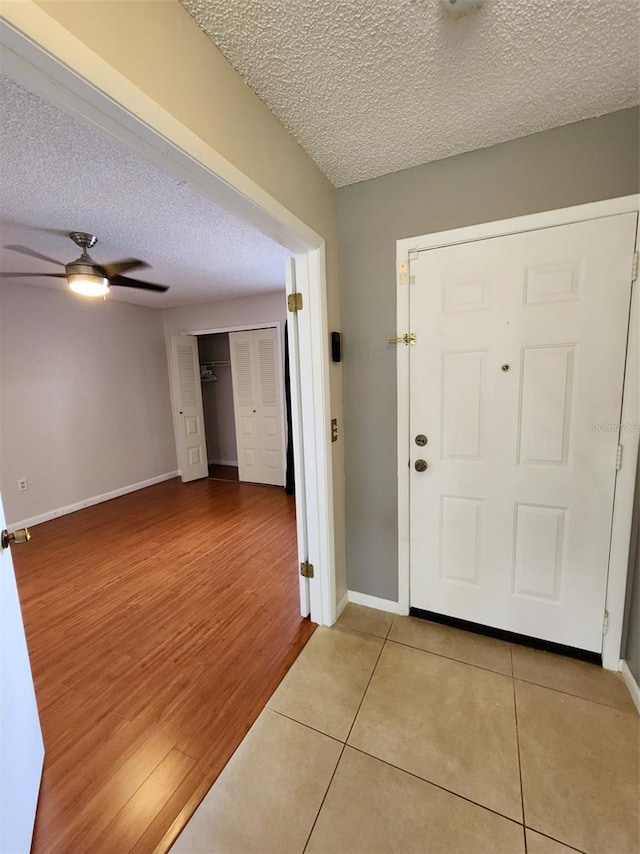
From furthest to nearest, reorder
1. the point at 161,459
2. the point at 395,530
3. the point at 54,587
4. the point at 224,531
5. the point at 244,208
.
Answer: the point at 161,459
the point at 224,531
the point at 54,587
the point at 395,530
the point at 244,208

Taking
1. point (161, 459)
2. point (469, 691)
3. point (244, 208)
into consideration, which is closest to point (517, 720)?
point (469, 691)

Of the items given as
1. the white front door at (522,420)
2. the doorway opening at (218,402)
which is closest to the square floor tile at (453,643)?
the white front door at (522,420)

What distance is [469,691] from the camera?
153 cm

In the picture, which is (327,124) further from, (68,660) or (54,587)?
(54,587)

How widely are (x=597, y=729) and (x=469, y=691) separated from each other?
0.46m

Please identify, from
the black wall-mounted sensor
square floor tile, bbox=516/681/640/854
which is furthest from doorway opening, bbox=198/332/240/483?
square floor tile, bbox=516/681/640/854

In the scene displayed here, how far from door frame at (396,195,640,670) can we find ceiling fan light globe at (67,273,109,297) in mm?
2060

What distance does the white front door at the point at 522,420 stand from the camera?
4.83ft

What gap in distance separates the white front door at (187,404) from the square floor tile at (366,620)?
3.56 m

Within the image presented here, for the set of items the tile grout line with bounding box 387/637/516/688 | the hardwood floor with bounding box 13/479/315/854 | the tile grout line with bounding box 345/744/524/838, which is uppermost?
the tile grout line with bounding box 387/637/516/688

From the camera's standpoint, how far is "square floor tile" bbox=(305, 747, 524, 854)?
103 centimetres

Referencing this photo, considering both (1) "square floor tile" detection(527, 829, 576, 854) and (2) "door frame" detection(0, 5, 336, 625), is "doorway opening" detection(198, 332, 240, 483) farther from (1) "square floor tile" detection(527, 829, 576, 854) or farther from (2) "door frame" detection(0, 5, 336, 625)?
(1) "square floor tile" detection(527, 829, 576, 854)

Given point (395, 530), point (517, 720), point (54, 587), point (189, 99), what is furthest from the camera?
point (54, 587)

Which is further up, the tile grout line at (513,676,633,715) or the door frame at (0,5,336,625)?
the door frame at (0,5,336,625)
